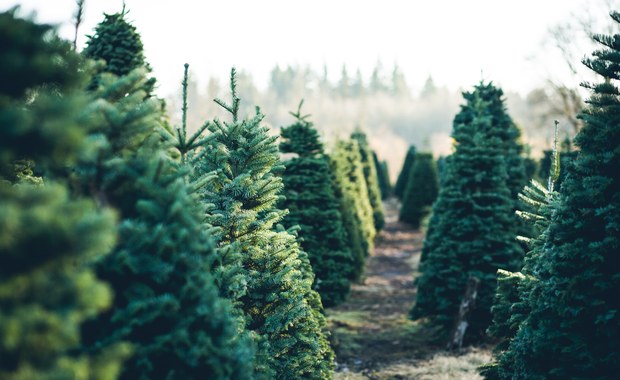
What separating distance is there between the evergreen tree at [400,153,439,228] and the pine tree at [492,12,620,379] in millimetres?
20580

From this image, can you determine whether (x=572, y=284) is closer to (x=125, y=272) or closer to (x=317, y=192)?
(x=125, y=272)

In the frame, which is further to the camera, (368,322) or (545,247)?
(368,322)

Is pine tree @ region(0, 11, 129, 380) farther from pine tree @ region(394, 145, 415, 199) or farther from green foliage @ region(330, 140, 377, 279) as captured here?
pine tree @ region(394, 145, 415, 199)

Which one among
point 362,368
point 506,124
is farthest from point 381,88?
point 362,368

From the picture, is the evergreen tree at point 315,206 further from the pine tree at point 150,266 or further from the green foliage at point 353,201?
the pine tree at point 150,266

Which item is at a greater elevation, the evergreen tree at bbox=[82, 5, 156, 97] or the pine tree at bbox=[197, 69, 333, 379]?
the evergreen tree at bbox=[82, 5, 156, 97]

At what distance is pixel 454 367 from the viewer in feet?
29.8

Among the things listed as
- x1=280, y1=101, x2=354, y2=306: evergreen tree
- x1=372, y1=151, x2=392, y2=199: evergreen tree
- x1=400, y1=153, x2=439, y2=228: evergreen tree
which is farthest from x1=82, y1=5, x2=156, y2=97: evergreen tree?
x1=372, y1=151, x2=392, y2=199: evergreen tree

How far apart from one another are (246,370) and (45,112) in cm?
224

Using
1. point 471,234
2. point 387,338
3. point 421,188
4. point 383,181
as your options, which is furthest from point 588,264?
point 383,181

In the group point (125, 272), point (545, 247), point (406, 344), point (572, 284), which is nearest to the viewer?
point (125, 272)

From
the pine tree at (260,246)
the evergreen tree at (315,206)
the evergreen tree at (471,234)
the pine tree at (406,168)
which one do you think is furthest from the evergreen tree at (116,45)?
the pine tree at (406,168)

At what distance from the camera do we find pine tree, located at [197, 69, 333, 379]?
18.0ft

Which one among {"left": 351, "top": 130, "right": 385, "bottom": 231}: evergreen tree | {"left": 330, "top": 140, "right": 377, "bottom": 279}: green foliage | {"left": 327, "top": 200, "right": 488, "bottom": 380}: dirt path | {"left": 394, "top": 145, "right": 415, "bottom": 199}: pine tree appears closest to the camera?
{"left": 327, "top": 200, "right": 488, "bottom": 380}: dirt path
